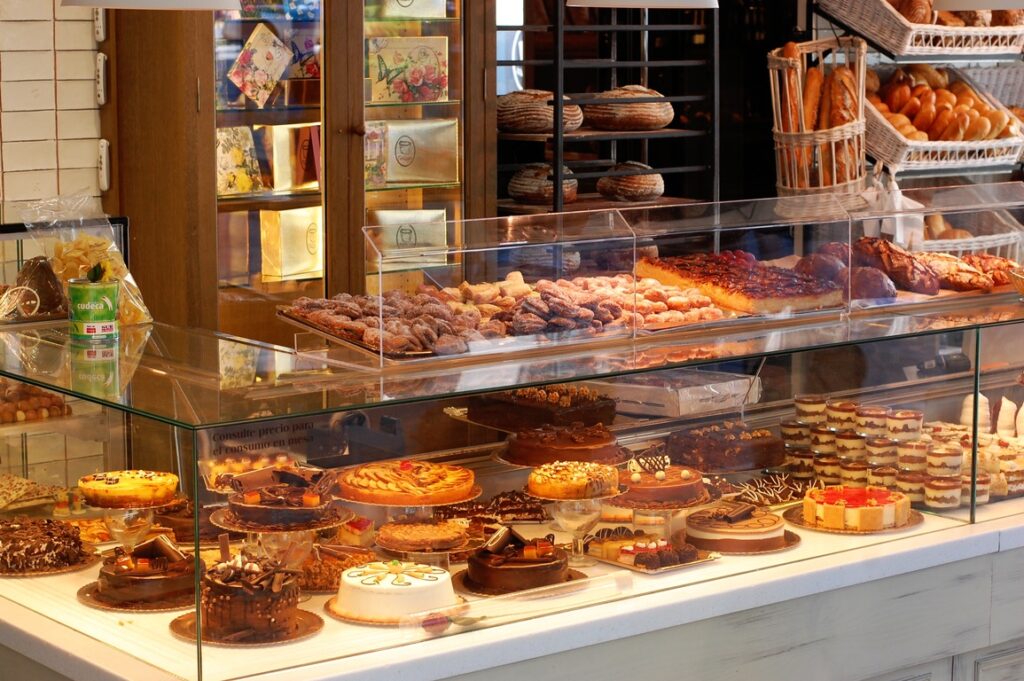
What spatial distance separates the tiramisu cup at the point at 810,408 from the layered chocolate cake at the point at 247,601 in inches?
49.0

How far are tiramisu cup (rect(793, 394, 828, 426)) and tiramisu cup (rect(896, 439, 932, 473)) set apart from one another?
0.65 feet

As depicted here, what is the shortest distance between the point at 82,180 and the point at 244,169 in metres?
0.47

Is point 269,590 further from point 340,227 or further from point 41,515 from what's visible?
point 340,227

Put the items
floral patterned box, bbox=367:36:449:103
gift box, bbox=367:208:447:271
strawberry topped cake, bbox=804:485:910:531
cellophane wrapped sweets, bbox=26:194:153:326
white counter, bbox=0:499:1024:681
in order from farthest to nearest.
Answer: floral patterned box, bbox=367:36:449:103 → cellophane wrapped sweets, bbox=26:194:153:326 → strawberry topped cake, bbox=804:485:910:531 → gift box, bbox=367:208:447:271 → white counter, bbox=0:499:1024:681

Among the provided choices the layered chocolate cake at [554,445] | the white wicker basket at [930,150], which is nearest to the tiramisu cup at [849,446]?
the layered chocolate cake at [554,445]

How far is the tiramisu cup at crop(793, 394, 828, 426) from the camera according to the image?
3.01 meters

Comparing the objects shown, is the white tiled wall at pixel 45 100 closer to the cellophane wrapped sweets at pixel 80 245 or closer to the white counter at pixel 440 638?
the cellophane wrapped sweets at pixel 80 245

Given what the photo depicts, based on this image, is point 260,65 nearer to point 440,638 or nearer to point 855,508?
point 855,508

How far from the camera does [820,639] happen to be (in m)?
2.69

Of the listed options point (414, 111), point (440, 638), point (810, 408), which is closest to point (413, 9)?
point (414, 111)

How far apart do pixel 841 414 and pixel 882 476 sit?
159 millimetres

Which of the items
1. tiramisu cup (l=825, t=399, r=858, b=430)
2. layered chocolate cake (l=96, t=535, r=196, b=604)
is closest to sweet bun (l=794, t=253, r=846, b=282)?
tiramisu cup (l=825, t=399, r=858, b=430)

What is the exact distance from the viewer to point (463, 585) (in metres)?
2.46

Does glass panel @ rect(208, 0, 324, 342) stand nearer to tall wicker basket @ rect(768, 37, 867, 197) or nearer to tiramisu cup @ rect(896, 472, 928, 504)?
tall wicker basket @ rect(768, 37, 867, 197)
